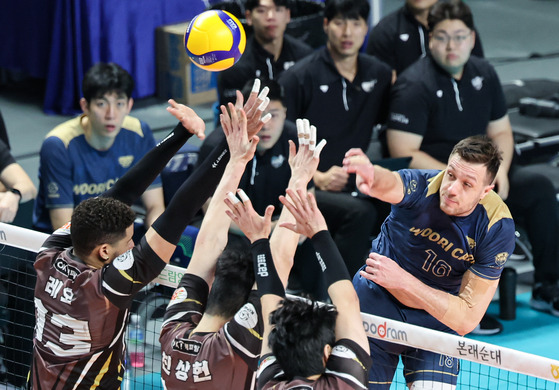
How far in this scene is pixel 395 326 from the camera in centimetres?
439

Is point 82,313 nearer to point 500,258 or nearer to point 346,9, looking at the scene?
point 500,258

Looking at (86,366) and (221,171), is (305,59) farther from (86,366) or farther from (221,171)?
(86,366)

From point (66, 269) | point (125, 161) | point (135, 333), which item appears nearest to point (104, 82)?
point (125, 161)

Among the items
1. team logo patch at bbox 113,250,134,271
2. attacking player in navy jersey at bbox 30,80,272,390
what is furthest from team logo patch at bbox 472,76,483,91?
team logo patch at bbox 113,250,134,271

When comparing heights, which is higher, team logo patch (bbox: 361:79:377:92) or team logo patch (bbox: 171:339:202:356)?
team logo patch (bbox: 361:79:377:92)

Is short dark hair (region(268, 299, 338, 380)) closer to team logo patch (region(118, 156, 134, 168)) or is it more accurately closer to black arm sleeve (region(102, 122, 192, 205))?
black arm sleeve (region(102, 122, 192, 205))

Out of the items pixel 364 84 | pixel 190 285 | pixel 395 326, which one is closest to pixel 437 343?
pixel 395 326

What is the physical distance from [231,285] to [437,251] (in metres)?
1.38

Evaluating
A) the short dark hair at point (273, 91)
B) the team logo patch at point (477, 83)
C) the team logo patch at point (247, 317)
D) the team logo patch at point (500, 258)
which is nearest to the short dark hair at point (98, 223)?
the team logo patch at point (247, 317)

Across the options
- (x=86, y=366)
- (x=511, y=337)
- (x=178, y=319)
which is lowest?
(x=511, y=337)

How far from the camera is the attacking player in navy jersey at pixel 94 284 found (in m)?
4.19

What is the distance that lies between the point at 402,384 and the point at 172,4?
6992 mm

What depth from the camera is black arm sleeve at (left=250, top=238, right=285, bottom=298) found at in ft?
12.8

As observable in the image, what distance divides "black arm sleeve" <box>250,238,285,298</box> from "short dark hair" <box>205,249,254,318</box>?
136mm
